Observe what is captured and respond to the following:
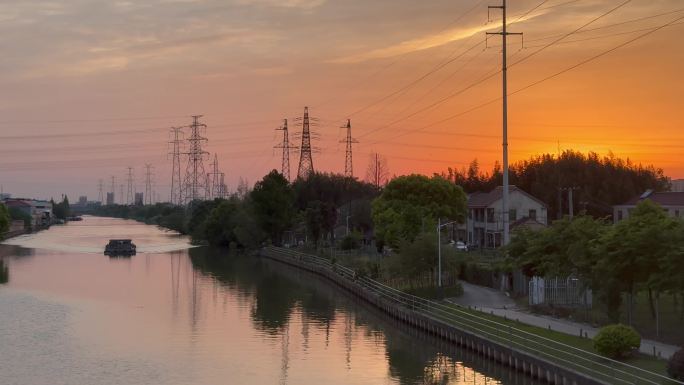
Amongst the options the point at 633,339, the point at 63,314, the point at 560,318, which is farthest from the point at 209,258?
the point at 633,339

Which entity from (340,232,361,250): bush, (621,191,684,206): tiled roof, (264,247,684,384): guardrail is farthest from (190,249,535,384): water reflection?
(621,191,684,206): tiled roof

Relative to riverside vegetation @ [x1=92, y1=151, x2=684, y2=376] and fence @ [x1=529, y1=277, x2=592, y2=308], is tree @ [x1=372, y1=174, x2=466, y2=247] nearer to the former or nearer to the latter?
riverside vegetation @ [x1=92, y1=151, x2=684, y2=376]

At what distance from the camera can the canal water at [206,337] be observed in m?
42.3

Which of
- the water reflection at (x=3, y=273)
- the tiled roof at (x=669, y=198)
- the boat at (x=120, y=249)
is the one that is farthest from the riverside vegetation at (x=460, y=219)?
the water reflection at (x=3, y=273)

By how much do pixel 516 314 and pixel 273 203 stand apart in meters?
87.2

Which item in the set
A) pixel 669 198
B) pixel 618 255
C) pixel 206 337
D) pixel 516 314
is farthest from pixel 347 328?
pixel 669 198

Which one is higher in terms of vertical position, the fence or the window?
the window

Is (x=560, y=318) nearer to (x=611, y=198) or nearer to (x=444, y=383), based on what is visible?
(x=444, y=383)

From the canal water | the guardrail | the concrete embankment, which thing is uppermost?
the guardrail

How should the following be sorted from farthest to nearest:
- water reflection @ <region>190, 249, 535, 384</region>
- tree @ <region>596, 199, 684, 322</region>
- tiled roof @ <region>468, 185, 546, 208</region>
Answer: tiled roof @ <region>468, 185, 546, 208</region>, water reflection @ <region>190, 249, 535, 384</region>, tree @ <region>596, 199, 684, 322</region>

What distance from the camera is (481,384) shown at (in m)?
40.2

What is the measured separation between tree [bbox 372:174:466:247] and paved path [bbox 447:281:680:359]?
70.4 feet

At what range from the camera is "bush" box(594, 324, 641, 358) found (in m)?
34.1

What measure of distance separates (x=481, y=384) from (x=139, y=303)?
4042 cm
